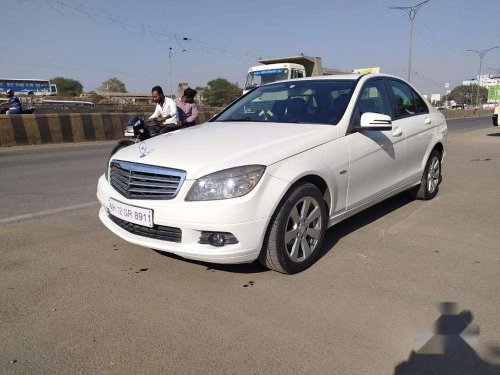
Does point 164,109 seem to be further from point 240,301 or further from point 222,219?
point 240,301

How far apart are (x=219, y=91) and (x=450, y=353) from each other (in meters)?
93.2

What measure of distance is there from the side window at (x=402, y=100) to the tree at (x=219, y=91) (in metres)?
82.3

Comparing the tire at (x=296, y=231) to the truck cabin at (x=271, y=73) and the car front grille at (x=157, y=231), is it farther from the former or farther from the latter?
the truck cabin at (x=271, y=73)

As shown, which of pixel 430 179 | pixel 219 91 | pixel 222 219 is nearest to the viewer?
pixel 222 219

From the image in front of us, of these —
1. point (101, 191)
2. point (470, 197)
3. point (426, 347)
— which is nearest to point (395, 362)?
point (426, 347)

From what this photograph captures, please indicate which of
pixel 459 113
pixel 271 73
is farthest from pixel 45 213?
Answer: pixel 459 113

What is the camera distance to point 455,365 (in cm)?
230

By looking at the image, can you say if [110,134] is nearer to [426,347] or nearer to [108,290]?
[108,290]

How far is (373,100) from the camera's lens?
175 inches

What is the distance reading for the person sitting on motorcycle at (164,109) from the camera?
7594 millimetres

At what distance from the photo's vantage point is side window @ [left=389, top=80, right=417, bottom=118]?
4887 millimetres

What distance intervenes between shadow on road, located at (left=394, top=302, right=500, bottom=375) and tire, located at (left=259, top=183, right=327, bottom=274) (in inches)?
43.6

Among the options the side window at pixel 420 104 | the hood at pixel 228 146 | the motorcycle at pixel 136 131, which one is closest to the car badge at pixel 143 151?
the hood at pixel 228 146

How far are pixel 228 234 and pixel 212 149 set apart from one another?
71cm
